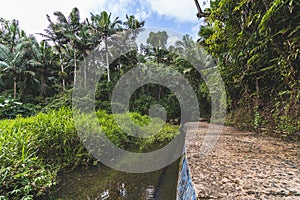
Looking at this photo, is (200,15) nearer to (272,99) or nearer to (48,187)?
(272,99)

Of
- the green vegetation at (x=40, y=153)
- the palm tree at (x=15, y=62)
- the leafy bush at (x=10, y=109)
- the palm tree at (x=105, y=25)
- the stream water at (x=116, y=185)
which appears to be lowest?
the stream water at (x=116, y=185)

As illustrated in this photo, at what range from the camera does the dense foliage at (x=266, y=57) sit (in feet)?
8.25

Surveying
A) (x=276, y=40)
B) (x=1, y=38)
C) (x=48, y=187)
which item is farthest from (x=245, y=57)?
(x=1, y=38)

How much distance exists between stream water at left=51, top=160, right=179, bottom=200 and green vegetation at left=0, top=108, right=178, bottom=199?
0.74 feet

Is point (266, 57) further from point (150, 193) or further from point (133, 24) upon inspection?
point (133, 24)

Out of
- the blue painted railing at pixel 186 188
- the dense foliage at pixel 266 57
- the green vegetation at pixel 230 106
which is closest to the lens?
the blue painted railing at pixel 186 188

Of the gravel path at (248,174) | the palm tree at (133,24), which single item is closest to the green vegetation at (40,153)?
the gravel path at (248,174)

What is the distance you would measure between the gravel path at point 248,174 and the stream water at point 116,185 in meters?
0.86

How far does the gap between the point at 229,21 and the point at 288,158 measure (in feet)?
11.8

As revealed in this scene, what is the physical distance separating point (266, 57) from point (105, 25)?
13545mm

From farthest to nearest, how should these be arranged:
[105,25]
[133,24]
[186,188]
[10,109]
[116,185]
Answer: [133,24], [105,25], [10,109], [116,185], [186,188]

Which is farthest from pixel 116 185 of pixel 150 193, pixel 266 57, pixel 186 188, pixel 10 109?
→ pixel 10 109

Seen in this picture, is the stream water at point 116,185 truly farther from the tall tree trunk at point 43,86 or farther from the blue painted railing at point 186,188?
the tall tree trunk at point 43,86

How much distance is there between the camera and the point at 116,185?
2479mm
